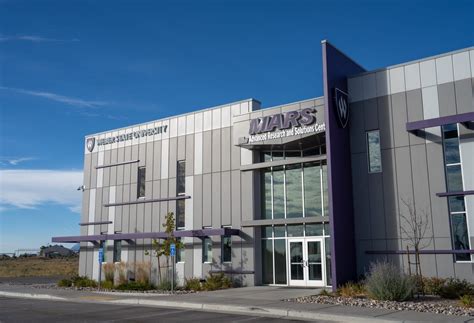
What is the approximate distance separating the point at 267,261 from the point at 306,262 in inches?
89.1

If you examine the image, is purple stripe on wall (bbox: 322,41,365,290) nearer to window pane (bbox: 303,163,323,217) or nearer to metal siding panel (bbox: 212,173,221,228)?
window pane (bbox: 303,163,323,217)

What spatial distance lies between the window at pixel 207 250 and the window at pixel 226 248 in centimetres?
92

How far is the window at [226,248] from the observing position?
26.0 meters

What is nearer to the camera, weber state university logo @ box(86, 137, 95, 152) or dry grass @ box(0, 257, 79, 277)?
Answer: weber state university logo @ box(86, 137, 95, 152)

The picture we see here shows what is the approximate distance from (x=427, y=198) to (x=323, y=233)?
201 inches

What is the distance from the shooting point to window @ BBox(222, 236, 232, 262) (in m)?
26.0

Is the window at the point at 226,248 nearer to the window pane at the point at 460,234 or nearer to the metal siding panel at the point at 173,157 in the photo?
the metal siding panel at the point at 173,157

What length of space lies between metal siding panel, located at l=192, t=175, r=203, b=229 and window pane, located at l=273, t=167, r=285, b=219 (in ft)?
14.5

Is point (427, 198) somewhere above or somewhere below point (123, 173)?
below

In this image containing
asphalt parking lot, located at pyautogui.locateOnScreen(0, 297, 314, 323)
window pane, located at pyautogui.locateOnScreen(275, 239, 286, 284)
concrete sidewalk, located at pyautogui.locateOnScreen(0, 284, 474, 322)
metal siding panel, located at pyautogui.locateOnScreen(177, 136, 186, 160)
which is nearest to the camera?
concrete sidewalk, located at pyautogui.locateOnScreen(0, 284, 474, 322)

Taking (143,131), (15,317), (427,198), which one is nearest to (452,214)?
(427,198)

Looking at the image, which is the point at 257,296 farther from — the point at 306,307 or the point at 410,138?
the point at 410,138

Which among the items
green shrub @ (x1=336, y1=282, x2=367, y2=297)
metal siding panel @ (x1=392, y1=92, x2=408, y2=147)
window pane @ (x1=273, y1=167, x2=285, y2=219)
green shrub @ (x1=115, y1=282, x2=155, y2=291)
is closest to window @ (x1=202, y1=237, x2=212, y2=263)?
green shrub @ (x1=115, y1=282, x2=155, y2=291)

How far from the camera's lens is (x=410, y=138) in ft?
69.8
